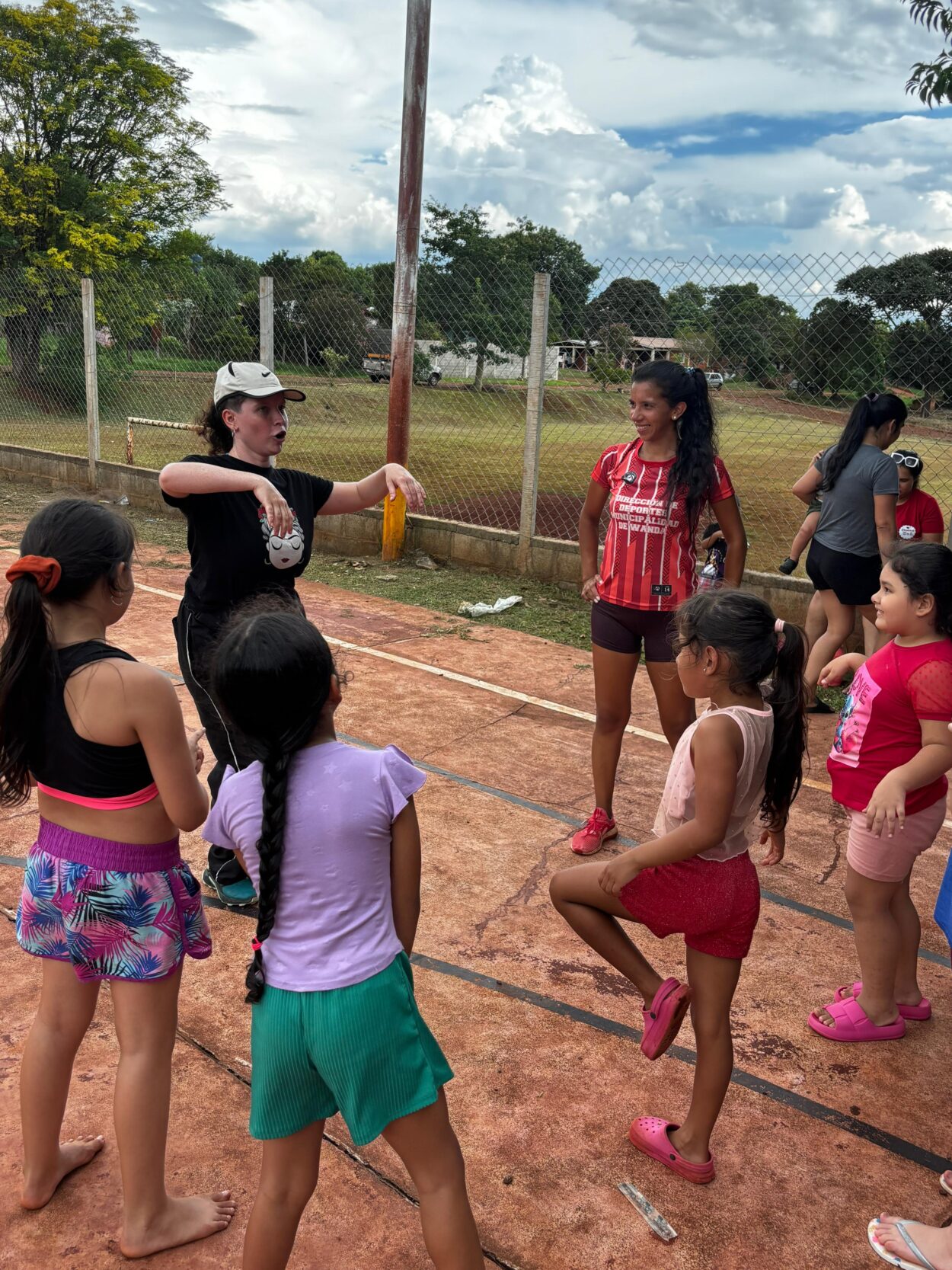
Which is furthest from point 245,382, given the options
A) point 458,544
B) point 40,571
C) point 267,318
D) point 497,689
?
point 267,318

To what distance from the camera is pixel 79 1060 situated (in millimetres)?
2648

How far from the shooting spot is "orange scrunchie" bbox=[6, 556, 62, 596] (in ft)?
6.20

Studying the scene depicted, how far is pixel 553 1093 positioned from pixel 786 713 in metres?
1.17

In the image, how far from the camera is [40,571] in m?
1.90

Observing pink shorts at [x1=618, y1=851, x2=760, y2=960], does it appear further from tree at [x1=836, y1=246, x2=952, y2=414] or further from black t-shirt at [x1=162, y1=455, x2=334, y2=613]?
tree at [x1=836, y1=246, x2=952, y2=414]

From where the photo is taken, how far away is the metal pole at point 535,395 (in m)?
7.66

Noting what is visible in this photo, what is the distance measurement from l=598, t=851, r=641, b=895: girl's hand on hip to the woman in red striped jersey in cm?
150

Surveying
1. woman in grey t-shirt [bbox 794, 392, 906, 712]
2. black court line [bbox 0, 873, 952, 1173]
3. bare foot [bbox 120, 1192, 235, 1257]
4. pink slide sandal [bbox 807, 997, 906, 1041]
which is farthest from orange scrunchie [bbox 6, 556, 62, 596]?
woman in grey t-shirt [bbox 794, 392, 906, 712]

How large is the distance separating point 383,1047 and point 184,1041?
51.0 inches

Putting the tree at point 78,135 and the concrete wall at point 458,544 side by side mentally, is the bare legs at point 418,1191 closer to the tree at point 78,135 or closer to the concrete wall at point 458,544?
the concrete wall at point 458,544

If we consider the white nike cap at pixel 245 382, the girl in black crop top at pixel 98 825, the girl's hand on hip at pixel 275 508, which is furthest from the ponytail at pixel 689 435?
the girl in black crop top at pixel 98 825

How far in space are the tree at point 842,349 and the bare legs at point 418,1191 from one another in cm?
565

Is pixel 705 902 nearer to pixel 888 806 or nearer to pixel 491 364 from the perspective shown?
pixel 888 806

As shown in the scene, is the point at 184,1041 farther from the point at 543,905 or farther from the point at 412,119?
the point at 412,119
